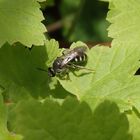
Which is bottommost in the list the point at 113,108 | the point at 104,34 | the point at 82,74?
the point at 104,34

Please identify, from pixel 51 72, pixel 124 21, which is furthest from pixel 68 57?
pixel 124 21

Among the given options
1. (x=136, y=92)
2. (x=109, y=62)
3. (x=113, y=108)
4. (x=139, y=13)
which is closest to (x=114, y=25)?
(x=139, y=13)

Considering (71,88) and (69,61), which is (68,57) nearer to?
(69,61)

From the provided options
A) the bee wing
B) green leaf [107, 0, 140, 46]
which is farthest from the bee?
green leaf [107, 0, 140, 46]

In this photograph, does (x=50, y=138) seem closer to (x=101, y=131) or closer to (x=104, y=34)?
(x=101, y=131)

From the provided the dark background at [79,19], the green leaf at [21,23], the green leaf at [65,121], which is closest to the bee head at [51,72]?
the green leaf at [21,23]

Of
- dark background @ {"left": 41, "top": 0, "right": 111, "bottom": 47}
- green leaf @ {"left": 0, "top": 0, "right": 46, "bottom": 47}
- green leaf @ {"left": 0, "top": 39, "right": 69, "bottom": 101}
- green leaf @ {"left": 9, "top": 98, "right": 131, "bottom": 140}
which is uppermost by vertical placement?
green leaf @ {"left": 0, "top": 0, "right": 46, "bottom": 47}

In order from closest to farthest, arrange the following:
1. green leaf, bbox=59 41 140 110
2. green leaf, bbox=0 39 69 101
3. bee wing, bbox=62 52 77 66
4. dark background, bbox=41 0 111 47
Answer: green leaf, bbox=59 41 140 110
green leaf, bbox=0 39 69 101
bee wing, bbox=62 52 77 66
dark background, bbox=41 0 111 47

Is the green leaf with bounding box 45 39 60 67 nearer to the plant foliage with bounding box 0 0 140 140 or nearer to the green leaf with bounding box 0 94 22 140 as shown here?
the plant foliage with bounding box 0 0 140 140
